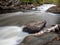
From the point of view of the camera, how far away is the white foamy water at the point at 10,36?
6113 mm

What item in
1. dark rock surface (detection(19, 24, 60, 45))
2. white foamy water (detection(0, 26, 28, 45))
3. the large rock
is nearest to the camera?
dark rock surface (detection(19, 24, 60, 45))

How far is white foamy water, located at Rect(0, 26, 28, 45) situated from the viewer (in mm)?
6113

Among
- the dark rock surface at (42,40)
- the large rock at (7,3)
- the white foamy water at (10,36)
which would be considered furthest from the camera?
the large rock at (7,3)

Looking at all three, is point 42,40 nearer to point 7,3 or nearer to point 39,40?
point 39,40

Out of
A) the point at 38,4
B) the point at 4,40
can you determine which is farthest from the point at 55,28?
the point at 38,4

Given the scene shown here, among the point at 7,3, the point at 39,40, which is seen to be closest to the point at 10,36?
the point at 39,40

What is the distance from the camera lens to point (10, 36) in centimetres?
680

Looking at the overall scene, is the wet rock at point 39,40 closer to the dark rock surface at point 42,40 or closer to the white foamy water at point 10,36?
the dark rock surface at point 42,40

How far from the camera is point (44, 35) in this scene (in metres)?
5.85

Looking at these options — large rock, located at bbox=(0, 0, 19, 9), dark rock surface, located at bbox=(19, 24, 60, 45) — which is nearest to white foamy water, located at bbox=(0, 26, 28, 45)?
dark rock surface, located at bbox=(19, 24, 60, 45)

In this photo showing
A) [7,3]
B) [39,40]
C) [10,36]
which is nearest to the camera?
[39,40]

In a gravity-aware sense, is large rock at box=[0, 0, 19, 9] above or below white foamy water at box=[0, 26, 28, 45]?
below

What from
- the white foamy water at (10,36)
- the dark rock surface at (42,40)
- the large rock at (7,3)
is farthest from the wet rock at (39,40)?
the large rock at (7,3)

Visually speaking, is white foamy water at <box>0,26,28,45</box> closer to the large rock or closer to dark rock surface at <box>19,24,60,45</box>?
dark rock surface at <box>19,24,60,45</box>
